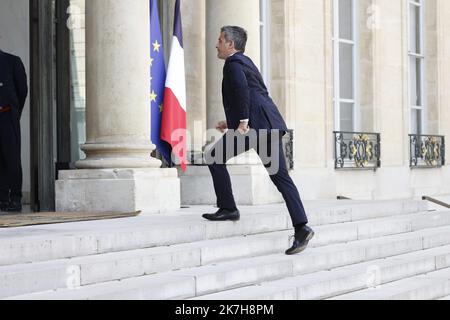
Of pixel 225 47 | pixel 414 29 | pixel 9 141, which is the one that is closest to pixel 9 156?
pixel 9 141

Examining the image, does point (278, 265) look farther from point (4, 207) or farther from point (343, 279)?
point (4, 207)

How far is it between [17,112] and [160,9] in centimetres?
251

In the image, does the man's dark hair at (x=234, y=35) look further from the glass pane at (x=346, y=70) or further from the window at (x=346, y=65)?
the glass pane at (x=346, y=70)

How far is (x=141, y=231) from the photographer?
7453mm

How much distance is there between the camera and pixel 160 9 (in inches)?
479

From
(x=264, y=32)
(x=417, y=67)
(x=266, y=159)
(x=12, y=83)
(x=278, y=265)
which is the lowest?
(x=278, y=265)

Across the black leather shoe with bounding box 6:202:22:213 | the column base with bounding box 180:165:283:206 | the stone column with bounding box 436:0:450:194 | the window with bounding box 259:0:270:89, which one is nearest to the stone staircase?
the column base with bounding box 180:165:283:206

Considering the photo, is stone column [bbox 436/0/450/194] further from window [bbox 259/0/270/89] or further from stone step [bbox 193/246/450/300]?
stone step [bbox 193/246/450/300]

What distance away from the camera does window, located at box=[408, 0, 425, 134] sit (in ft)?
56.6

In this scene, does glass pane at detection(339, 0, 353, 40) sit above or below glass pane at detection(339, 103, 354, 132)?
above

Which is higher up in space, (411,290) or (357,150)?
(357,150)

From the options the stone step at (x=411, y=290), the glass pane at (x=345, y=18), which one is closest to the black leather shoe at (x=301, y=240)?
the stone step at (x=411, y=290)

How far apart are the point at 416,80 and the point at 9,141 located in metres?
9.01
